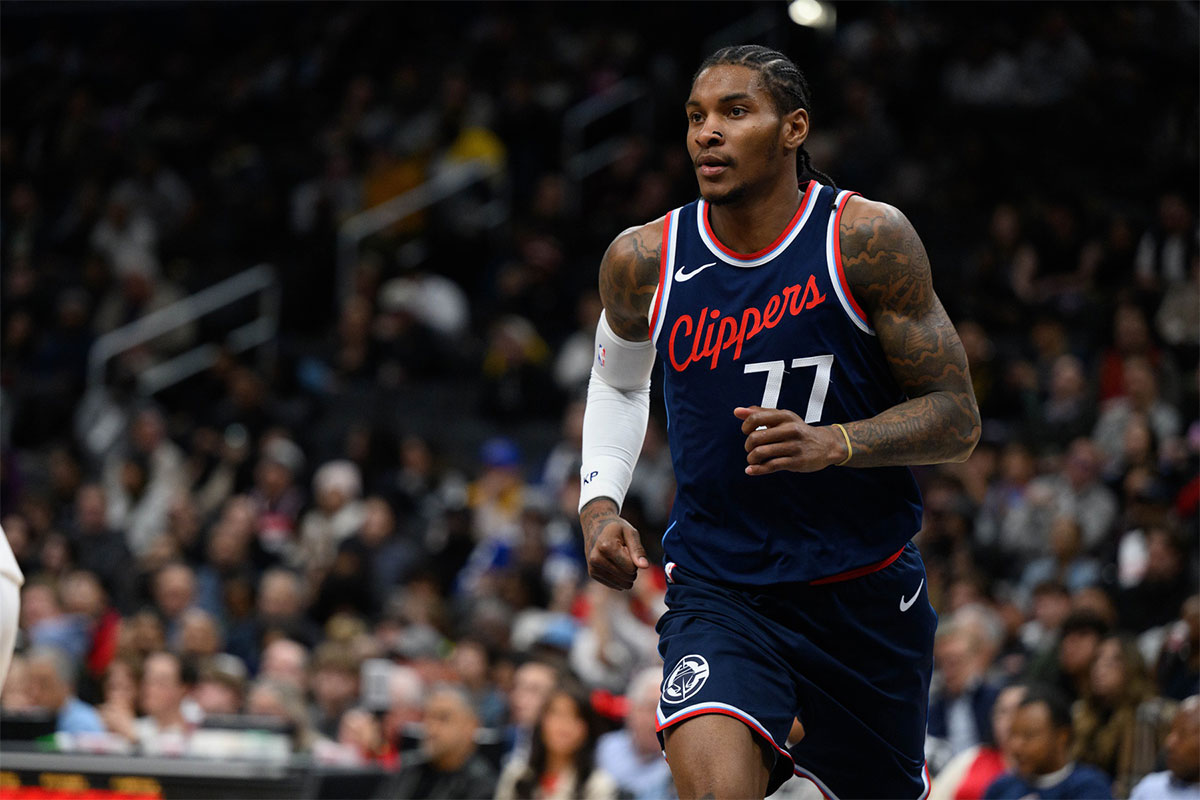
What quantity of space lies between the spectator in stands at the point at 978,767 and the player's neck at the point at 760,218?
11.9 ft

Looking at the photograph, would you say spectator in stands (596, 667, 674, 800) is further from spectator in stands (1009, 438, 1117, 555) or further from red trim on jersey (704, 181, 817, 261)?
red trim on jersey (704, 181, 817, 261)

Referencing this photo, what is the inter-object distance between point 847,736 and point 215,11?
650 inches

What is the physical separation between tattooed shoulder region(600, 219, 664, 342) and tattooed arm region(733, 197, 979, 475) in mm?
520

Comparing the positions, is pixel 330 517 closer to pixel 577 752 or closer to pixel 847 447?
pixel 577 752

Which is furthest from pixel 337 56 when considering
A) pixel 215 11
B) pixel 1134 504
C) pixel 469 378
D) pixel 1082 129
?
pixel 1134 504

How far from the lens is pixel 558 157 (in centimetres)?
1582

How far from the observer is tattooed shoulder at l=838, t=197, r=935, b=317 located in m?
4.05

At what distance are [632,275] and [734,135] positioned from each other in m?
0.48

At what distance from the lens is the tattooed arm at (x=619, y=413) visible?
4.11 m

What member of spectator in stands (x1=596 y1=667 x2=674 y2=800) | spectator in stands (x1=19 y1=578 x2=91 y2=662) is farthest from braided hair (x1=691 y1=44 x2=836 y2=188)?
spectator in stands (x1=19 y1=578 x2=91 y2=662)

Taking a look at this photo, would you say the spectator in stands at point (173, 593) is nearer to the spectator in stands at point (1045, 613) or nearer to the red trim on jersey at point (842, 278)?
the spectator in stands at point (1045, 613)

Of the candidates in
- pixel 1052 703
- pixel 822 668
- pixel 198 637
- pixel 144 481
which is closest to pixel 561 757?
pixel 1052 703

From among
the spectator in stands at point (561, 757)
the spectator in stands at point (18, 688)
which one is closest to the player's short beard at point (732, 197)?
the spectator in stands at point (561, 757)

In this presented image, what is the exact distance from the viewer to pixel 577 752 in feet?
25.3
